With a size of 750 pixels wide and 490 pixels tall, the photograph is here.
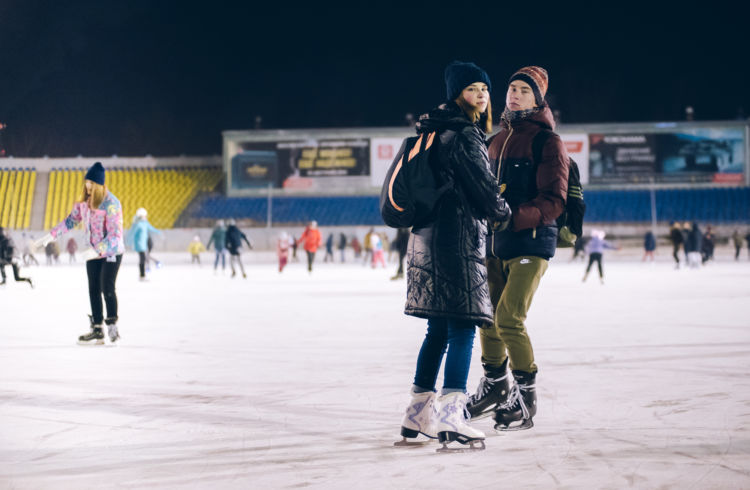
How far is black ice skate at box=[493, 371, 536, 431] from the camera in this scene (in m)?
4.40

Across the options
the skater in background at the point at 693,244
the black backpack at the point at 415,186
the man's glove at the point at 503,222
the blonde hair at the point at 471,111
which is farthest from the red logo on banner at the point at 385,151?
the black backpack at the point at 415,186

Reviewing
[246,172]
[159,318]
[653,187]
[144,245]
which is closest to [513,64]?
[653,187]

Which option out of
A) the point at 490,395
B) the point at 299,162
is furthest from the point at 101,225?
the point at 299,162

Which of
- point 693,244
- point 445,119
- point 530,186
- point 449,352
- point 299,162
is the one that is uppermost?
point 299,162

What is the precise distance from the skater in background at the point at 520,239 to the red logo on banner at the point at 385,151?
151ft

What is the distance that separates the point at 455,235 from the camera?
3893 millimetres

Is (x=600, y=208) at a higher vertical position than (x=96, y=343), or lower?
higher

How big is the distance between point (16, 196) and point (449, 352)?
56.6 m

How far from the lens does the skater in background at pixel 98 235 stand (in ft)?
26.3

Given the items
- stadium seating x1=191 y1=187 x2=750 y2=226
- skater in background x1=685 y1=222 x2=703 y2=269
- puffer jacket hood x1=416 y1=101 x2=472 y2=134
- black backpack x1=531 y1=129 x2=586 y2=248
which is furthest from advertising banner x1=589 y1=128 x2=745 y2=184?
puffer jacket hood x1=416 y1=101 x2=472 y2=134

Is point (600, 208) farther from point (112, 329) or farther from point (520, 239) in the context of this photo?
point (520, 239)

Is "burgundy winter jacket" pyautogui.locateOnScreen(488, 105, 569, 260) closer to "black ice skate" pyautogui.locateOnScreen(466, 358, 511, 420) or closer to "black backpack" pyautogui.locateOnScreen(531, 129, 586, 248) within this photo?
"black backpack" pyautogui.locateOnScreen(531, 129, 586, 248)

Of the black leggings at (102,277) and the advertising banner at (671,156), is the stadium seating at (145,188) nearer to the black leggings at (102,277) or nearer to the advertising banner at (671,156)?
the advertising banner at (671,156)

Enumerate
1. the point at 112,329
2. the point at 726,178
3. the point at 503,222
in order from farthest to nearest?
the point at 726,178
the point at 112,329
the point at 503,222
